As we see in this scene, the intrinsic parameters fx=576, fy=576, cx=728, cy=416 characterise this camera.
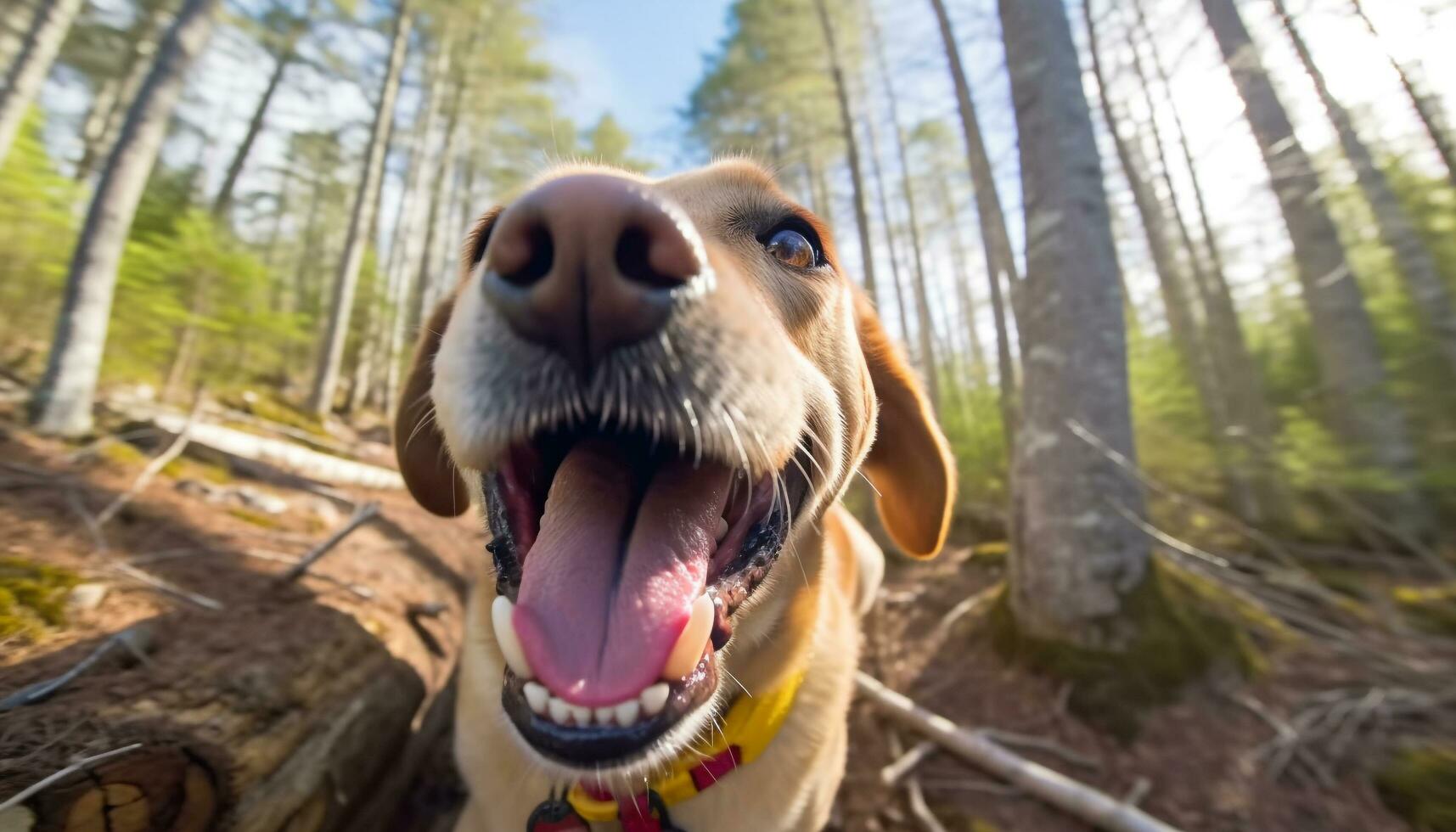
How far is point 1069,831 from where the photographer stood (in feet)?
8.37

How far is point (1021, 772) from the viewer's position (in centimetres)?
277

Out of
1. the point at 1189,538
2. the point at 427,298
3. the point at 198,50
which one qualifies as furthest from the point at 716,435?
the point at 427,298

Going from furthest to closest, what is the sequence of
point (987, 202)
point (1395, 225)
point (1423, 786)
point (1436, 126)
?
point (987, 202) → point (1395, 225) → point (1436, 126) → point (1423, 786)

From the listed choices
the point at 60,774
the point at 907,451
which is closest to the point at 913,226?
the point at 907,451

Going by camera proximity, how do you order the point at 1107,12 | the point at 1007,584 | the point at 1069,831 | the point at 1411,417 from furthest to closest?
the point at 1107,12 → the point at 1411,417 → the point at 1007,584 → the point at 1069,831

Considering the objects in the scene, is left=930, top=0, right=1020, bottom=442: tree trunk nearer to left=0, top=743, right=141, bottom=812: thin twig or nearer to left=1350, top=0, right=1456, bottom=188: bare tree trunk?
left=1350, top=0, right=1456, bottom=188: bare tree trunk

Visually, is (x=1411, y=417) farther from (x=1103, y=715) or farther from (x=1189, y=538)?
(x=1103, y=715)

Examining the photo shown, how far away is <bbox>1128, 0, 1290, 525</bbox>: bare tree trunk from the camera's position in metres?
7.97

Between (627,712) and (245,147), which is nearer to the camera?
(627,712)

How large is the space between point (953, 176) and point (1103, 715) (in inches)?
855

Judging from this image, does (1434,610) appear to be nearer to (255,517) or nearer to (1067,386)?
(1067,386)

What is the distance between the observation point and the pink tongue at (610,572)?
117 cm

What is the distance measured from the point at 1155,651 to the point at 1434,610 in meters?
2.00

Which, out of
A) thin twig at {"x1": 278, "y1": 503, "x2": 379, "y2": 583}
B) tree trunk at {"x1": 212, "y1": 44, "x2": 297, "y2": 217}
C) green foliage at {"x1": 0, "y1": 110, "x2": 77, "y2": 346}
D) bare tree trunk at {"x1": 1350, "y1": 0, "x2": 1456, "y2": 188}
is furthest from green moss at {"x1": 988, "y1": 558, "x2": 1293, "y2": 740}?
tree trunk at {"x1": 212, "y1": 44, "x2": 297, "y2": 217}
